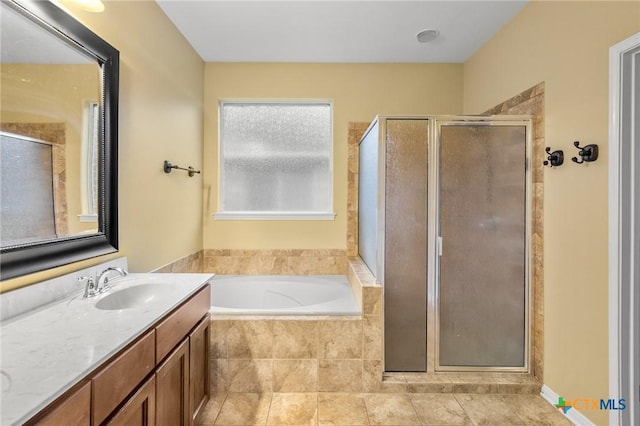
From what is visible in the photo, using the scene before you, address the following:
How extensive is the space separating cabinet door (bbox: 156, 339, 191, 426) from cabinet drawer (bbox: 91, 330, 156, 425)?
0.38 ft

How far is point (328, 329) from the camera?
1.96 meters

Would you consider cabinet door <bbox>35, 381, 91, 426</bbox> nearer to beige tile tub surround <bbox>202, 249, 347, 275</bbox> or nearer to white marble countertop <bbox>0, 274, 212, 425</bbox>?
white marble countertop <bbox>0, 274, 212, 425</bbox>

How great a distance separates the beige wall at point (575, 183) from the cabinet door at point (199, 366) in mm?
2163

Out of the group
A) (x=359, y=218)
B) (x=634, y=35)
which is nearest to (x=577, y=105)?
(x=634, y=35)

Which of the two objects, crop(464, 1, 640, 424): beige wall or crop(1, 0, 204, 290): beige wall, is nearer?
crop(464, 1, 640, 424): beige wall

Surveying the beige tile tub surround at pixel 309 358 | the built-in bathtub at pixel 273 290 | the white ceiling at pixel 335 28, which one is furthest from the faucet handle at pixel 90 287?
the white ceiling at pixel 335 28

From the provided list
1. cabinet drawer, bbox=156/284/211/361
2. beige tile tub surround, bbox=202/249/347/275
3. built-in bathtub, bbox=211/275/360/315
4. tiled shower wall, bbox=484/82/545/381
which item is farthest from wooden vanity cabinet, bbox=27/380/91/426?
tiled shower wall, bbox=484/82/545/381

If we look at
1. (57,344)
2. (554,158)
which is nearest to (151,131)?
(57,344)

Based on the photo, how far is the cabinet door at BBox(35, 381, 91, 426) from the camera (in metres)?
0.67

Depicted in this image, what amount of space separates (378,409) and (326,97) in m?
2.70

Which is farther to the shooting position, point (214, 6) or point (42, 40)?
point (214, 6)

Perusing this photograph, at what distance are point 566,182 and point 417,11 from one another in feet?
5.16

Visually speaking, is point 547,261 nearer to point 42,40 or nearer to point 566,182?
point 566,182

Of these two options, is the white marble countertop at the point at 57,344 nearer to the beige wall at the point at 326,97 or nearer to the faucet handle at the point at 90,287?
the faucet handle at the point at 90,287
